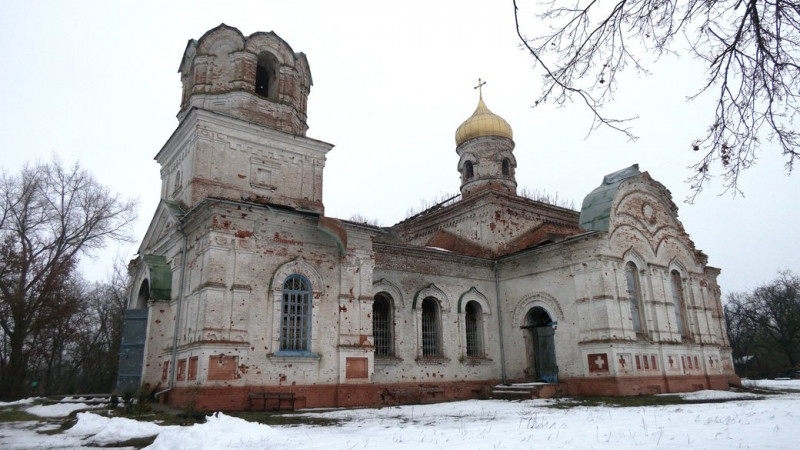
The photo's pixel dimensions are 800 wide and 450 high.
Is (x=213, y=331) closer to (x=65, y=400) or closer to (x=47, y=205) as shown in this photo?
(x=65, y=400)

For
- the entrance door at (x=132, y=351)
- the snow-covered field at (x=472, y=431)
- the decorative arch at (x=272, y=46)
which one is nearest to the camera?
the snow-covered field at (x=472, y=431)

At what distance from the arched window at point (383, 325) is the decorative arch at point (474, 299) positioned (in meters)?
2.54

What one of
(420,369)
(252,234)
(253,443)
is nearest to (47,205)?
(252,234)

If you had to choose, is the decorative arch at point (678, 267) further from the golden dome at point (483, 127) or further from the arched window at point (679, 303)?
the golden dome at point (483, 127)

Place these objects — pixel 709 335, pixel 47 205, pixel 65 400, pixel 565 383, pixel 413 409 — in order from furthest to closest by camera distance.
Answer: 1. pixel 47 205
2. pixel 709 335
3. pixel 565 383
4. pixel 65 400
5. pixel 413 409

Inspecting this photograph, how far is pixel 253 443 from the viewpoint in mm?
6539

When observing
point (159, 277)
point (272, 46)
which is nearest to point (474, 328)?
point (159, 277)

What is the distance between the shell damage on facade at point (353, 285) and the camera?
39.8 feet

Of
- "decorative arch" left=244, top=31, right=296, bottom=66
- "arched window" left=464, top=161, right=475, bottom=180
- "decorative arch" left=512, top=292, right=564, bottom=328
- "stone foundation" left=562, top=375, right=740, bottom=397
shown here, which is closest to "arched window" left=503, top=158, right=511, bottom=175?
"arched window" left=464, top=161, right=475, bottom=180

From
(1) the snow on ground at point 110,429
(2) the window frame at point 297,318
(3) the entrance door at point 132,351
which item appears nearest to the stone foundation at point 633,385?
(2) the window frame at point 297,318

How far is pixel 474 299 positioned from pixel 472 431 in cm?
1002

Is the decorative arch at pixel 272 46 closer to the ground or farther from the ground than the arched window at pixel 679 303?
farther from the ground

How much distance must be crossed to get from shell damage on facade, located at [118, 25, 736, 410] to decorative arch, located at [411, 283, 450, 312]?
5 cm

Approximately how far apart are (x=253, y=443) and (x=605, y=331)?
11.6 meters
